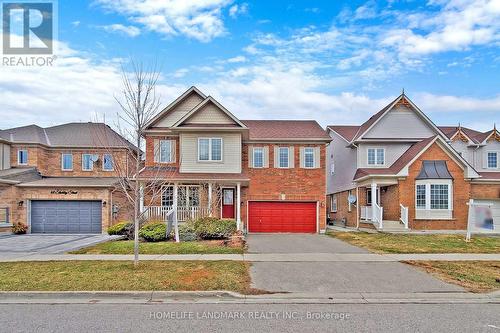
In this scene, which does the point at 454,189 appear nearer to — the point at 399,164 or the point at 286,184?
the point at 399,164

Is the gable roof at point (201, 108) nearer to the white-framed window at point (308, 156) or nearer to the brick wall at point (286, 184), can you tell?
the brick wall at point (286, 184)

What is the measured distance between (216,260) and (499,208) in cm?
2281

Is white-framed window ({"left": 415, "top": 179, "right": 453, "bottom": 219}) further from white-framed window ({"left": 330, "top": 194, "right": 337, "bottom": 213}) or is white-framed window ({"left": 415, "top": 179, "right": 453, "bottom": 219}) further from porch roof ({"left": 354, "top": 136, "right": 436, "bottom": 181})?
white-framed window ({"left": 330, "top": 194, "right": 337, "bottom": 213})

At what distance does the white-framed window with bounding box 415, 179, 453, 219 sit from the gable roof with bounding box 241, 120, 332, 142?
23.0 ft

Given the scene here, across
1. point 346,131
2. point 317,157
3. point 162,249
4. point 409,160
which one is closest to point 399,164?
point 409,160

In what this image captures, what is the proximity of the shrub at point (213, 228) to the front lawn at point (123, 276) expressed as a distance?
6.33 m

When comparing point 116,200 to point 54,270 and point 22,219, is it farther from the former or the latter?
point 54,270

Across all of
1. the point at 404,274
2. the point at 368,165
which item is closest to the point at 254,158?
the point at 368,165

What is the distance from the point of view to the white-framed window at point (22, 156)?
27844 mm

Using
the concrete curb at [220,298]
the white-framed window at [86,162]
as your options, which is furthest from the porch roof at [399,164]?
the white-framed window at [86,162]

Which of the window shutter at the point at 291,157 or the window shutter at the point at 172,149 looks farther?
the window shutter at the point at 291,157

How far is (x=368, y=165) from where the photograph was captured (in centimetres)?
2716

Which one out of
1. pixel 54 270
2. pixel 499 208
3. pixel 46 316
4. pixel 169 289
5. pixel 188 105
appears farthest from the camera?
pixel 499 208

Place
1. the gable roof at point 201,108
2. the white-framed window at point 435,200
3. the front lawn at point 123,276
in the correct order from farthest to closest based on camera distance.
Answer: the white-framed window at point 435,200
the gable roof at point 201,108
the front lawn at point 123,276
